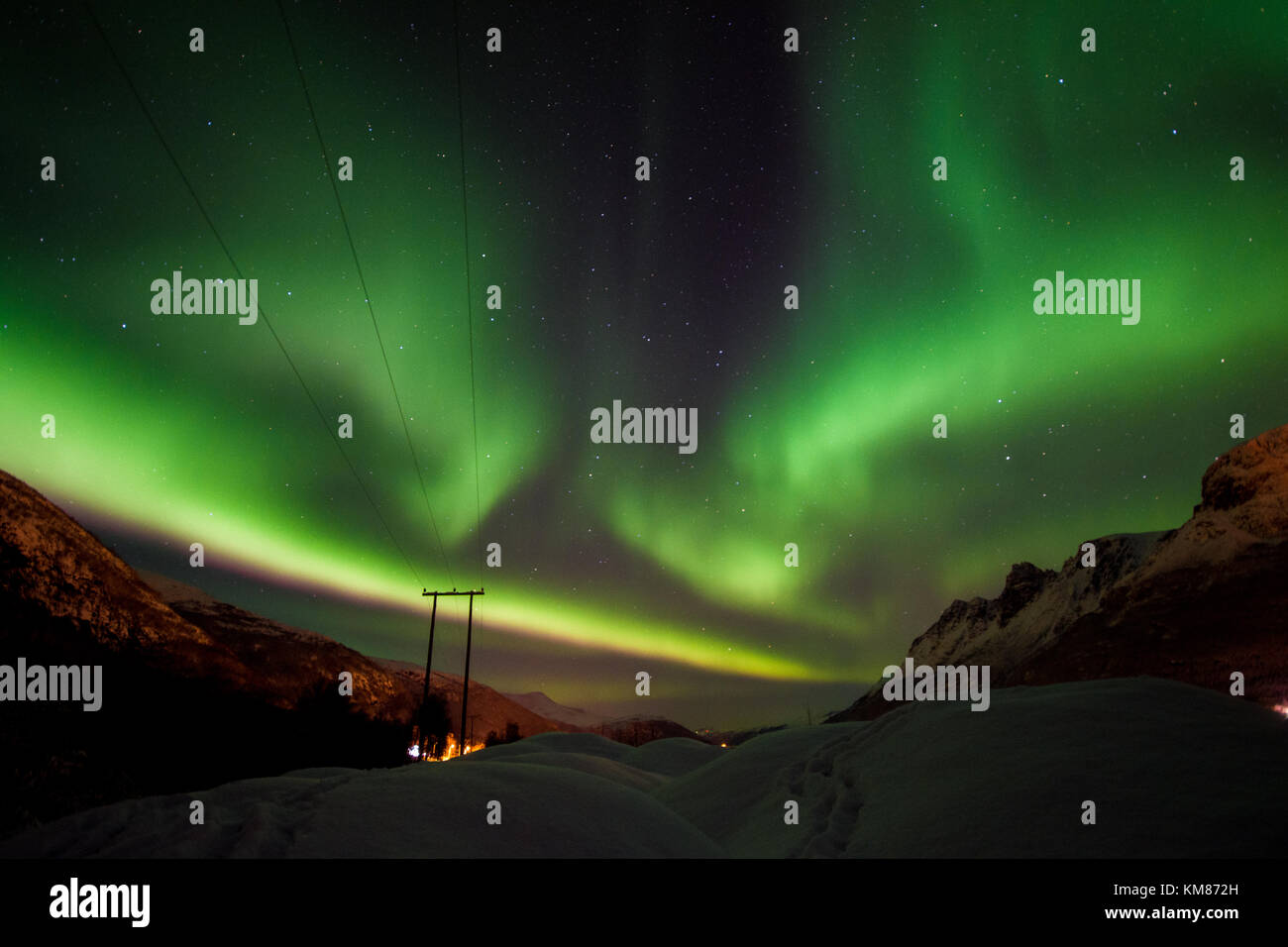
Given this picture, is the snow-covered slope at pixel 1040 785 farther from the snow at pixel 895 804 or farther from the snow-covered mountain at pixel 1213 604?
the snow-covered mountain at pixel 1213 604

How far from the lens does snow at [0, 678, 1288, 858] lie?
8156mm

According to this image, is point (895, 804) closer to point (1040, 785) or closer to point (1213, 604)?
point (1040, 785)

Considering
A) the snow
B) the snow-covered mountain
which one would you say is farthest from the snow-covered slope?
the snow-covered mountain

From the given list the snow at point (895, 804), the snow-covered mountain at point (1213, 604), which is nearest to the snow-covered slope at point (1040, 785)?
the snow at point (895, 804)

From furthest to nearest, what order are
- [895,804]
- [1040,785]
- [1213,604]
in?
1. [1213,604]
2. [895,804]
3. [1040,785]

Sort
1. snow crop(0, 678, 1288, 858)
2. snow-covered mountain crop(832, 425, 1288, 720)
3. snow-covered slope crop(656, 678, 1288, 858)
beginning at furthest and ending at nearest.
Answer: snow-covered mountain crop(832, 425, 1288, 720) < snow-covered slope crop(656, 678, 1288, 858) < snow crop(0, 678, 1288, 858)

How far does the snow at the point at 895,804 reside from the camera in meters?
8.16

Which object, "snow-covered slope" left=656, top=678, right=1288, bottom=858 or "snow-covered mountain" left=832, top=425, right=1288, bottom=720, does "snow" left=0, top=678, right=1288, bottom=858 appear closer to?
"snow-covered slope" left=656, top=678, right=1288, bottom=858

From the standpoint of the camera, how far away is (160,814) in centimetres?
880

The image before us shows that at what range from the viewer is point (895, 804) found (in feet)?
37.8

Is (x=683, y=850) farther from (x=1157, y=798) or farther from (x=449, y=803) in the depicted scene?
(x=1157, y=798)

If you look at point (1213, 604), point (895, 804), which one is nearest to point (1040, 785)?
point (895, 804)
